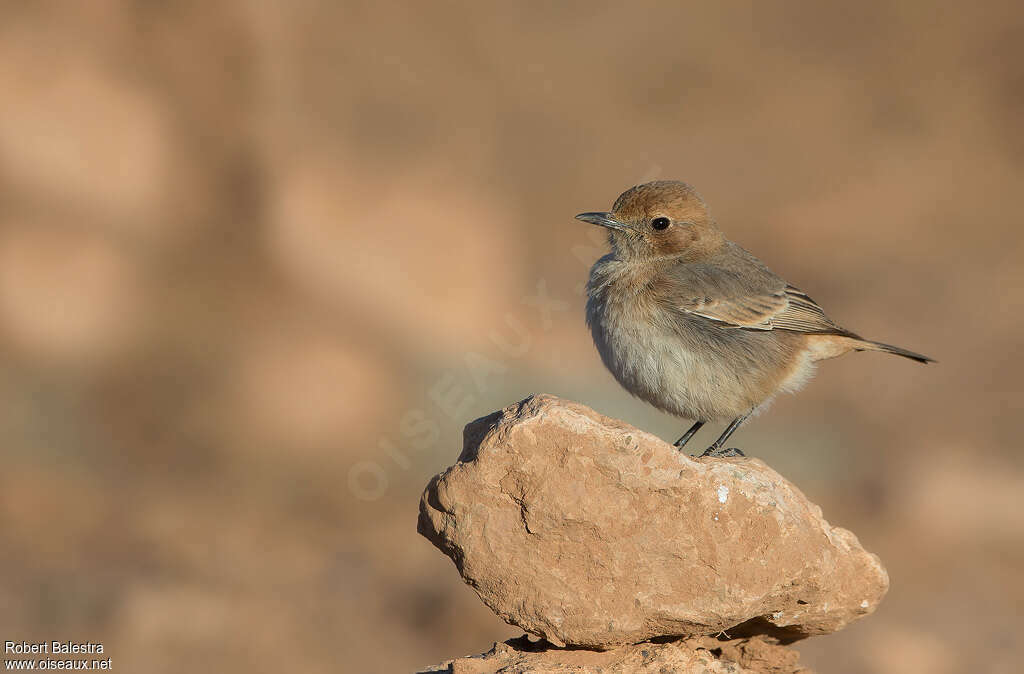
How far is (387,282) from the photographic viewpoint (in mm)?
15344

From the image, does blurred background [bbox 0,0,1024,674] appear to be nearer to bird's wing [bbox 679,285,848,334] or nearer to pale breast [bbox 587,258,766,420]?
pale breast [bbox 587,258,766,420]

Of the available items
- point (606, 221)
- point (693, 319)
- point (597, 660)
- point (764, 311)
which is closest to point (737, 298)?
point (764, 311)

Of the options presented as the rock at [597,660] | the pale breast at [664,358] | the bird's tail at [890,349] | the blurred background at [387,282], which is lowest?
the rock at [597,660]

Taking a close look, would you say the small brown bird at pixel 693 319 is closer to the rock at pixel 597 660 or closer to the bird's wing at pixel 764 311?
the bird's wing at pixel 764 311

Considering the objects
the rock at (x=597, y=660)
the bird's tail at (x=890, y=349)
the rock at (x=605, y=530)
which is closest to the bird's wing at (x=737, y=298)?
the bird's tail at (x=890, y=349)

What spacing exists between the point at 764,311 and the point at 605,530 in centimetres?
295

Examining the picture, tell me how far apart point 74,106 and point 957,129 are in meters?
13.3

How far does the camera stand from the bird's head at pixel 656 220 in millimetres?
7852

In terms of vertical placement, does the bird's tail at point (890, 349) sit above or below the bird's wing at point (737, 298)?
below

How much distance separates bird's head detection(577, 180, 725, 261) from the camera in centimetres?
785

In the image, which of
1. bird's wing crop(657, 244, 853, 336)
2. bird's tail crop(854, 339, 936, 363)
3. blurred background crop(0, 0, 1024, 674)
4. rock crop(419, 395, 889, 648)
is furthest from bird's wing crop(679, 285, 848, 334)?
blurred background crop(0, 0, 1024, 674)

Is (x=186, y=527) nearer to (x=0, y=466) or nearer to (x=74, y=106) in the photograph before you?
(x=0, y=466)

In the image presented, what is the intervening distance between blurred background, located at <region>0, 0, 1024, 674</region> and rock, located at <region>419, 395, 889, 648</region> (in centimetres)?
733

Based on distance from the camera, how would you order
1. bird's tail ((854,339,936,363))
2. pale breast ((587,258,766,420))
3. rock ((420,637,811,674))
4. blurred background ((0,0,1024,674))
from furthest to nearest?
blurred background ((0,0,1024,674)) < bird's tail ((854,339,936,363)) < pale breast ((587,258,766,420)) < rock ((420,637,811,674))
